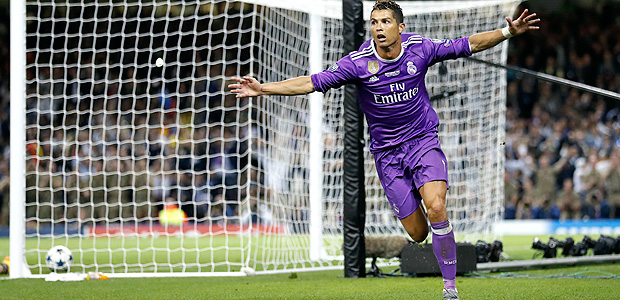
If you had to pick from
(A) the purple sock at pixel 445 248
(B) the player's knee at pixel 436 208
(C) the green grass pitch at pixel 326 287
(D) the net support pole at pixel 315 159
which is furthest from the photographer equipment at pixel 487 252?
(B) the player's knee at pixel 436 208

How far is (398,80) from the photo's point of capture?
19.4ft

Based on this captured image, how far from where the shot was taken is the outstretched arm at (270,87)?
569cm

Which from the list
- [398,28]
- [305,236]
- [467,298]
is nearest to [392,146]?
[398,28]

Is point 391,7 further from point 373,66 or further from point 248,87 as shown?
point 248,87

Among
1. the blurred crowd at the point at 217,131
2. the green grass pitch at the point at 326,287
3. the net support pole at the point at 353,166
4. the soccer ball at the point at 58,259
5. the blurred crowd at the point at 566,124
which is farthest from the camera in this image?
the blurred crowd at the point at 566,124

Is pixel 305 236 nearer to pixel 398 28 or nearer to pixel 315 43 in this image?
pixel 315 43

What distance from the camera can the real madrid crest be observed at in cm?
593

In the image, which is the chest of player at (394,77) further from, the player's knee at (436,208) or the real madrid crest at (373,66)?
the player's knee at (436,208)

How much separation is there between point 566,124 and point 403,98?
1665 cm

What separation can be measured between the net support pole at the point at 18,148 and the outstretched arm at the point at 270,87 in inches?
166

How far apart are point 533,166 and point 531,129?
172cm

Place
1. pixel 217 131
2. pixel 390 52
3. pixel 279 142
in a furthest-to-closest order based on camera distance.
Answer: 1. pixel 217 131
2. pixel 279 142
3. pixel 390 52

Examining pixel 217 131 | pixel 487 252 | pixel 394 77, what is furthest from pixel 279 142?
pixel 217 131

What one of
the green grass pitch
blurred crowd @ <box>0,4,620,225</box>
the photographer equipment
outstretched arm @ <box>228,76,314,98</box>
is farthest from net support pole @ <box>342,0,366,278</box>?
blurred crowd @ <box>0,4,620,225</box>
